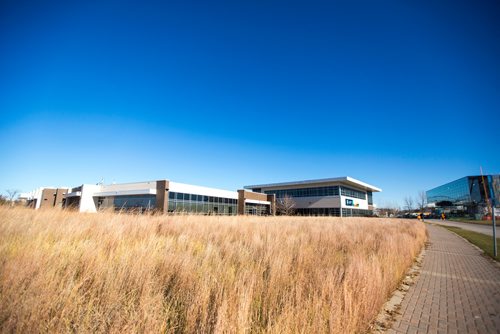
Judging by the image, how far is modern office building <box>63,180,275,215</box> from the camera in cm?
3403

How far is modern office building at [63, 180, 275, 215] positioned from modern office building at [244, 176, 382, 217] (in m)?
19.1

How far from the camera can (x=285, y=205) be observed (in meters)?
59.5

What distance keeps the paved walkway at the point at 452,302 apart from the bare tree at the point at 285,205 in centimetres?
5117

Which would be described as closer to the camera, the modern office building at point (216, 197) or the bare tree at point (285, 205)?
the modern office building at point (216, 197)

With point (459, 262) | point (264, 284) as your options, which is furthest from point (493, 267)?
point (264, 284)

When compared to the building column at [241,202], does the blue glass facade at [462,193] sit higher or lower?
higher

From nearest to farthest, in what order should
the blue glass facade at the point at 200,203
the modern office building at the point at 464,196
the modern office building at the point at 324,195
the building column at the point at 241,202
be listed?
the blue glass facade at the point at 200,203 → the building column at the point at 241,202 → the modern office building at the point at 324,195 → the modern office building at the point at 464,196

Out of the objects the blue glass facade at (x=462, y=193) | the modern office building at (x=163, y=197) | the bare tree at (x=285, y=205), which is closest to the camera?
the modern office building at (x=163, y=197)

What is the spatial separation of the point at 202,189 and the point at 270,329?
3851 cm

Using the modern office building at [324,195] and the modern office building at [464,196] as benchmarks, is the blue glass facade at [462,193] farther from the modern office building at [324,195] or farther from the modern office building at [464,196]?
the modern office building at [324,195]

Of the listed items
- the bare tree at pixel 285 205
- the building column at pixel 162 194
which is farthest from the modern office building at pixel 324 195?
the building column at pixel 162 194

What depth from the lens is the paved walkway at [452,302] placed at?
3807 mm

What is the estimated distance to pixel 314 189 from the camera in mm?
64688

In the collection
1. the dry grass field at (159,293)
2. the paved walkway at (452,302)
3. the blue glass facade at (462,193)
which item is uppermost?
the blue glass facade at (462,193)
